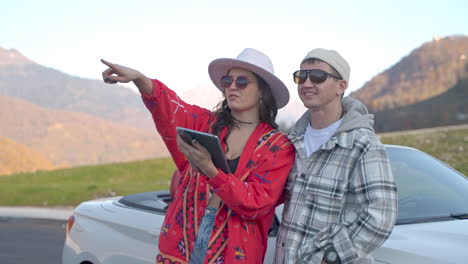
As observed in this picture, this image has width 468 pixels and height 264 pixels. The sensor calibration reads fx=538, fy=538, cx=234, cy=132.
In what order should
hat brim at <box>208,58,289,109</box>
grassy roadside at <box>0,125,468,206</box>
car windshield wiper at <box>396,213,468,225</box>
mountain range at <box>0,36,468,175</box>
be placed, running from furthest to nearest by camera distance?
mountain range at <box>0,36,468,175</box>, grassy roadside at <box>0,125,468,206</box>, car windshield wiper at <box>396,213,468,225</box>, hat brim at <box>208,58,289,109</box>

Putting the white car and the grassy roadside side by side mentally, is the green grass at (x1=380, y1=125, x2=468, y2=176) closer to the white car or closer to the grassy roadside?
the grassy roadside

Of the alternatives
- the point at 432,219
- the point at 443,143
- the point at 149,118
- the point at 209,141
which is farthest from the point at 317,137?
the point at 149,118

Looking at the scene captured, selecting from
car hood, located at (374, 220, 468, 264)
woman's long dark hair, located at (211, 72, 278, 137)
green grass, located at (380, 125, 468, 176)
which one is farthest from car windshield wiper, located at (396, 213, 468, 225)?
green grass, located at (380, 125, 468, 176)

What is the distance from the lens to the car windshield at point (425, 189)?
10.2 feet

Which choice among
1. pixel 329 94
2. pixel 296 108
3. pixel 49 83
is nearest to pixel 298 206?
pixel 329 94

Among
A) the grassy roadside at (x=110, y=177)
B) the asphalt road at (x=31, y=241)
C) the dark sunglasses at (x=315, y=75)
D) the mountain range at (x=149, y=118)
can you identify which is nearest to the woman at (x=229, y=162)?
the dark sunglasses at (x=315, y=75)

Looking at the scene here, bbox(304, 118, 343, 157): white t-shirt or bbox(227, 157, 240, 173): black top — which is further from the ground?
bbox(304, 118, 343, 157): white t-shirt

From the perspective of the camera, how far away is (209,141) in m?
2.19

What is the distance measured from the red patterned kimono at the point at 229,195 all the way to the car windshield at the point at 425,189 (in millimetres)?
923

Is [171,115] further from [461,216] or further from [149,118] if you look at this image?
[149,118]

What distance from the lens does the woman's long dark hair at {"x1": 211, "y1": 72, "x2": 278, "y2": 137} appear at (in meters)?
2.76

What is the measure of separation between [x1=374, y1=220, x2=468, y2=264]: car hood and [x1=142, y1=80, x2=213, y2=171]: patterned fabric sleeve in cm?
109

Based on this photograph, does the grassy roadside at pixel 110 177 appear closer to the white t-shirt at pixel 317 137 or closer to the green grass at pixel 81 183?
the green grass at pixel 81 183

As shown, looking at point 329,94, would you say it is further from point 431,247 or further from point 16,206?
point 16,206
